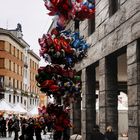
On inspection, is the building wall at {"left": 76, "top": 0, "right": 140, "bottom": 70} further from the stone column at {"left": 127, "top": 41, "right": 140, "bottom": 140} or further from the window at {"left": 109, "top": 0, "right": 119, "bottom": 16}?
the stone column at {"left": 127, "top": 41, "right": 140, "bottom": 140}

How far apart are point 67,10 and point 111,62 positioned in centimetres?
936

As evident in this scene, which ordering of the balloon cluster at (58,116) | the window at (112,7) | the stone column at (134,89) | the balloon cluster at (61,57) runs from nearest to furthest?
1. the balloon cluster at (58,116)
2. the balloon cluster at (61,57)
3. the stone column at (134,89)
4. the window at (112,7)

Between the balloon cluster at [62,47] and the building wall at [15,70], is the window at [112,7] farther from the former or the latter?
the building wall at [15,70]

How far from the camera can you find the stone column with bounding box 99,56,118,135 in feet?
53.4

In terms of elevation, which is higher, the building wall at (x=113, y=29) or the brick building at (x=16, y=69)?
the brick building at (x=16, y=69)

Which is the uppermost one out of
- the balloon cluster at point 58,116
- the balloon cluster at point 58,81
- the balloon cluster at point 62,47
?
the balloon cluster at point 62,47

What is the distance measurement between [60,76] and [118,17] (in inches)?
284

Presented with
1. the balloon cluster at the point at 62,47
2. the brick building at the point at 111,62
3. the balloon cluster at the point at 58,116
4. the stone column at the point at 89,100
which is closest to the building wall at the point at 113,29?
the brick building at the point at 111,62

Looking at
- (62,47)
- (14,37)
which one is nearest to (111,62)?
(62,47)

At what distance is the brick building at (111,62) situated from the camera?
1264 centimetres

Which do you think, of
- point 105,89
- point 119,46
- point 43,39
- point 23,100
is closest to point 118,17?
point 119,46

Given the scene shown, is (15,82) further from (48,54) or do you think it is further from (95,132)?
(48,54)

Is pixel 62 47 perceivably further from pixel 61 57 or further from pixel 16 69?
pixel 16 69

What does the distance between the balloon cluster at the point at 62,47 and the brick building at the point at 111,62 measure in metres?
4.62
